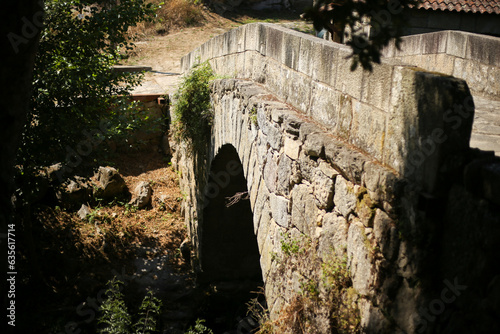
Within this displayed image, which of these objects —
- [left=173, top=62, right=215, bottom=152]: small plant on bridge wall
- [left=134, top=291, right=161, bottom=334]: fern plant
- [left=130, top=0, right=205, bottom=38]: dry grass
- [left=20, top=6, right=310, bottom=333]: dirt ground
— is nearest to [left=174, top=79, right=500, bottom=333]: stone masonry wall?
[left=134, top=291, right=161, bottom=334]: fern plant

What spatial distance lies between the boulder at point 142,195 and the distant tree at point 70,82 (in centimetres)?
305

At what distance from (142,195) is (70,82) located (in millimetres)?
4075

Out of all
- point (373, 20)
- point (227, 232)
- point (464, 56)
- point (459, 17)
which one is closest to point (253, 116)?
point (373, 20)

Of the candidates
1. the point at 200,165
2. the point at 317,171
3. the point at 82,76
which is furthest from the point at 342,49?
the point at 200,165

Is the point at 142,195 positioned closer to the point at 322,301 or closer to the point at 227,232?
the point at 227,232

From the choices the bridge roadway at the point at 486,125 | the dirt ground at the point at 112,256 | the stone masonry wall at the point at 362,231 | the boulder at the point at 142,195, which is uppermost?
the bridge roadway at the point at 486,125

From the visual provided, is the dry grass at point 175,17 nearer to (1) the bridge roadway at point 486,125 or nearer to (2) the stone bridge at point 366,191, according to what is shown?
(2) the stone bridge at point 366,191

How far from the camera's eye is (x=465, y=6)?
400 inches

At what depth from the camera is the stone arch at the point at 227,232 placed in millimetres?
7211

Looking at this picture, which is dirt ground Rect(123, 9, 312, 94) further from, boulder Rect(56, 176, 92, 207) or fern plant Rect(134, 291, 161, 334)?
fern plant Rect(134, 291, 161, 334)

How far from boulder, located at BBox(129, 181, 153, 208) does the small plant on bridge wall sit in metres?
2.49

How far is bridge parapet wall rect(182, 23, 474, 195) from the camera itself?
202 cm

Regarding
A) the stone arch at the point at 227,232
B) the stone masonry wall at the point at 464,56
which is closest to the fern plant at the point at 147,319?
the stone arch at the point at 227,232

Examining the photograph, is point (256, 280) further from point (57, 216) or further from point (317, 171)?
point (317, 171)
